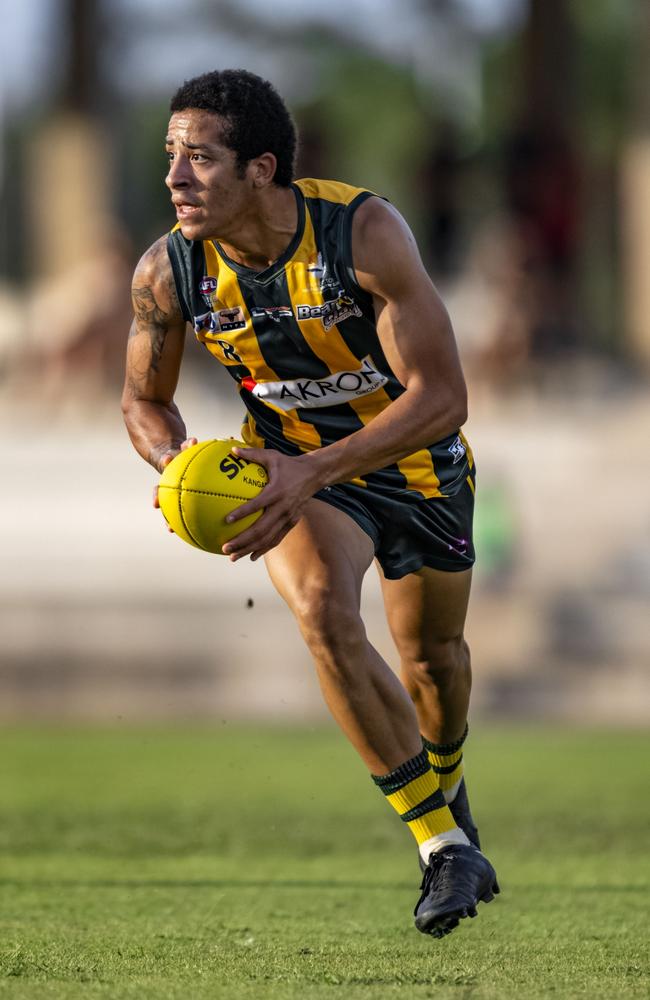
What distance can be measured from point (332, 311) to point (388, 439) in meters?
0.47

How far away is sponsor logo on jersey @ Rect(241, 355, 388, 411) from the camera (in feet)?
20.3

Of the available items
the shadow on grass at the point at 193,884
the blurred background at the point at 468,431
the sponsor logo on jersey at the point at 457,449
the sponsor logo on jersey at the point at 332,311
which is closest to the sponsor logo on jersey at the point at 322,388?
the sponsor logo on jersey at the point at 332,311

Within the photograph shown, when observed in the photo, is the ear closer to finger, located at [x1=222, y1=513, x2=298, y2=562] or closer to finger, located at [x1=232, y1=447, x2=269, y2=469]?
finger, located at [x1=232, y1=447, x2=269, y2=469]

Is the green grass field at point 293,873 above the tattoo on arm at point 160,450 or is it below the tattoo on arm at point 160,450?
below

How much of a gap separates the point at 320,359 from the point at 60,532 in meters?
13.2

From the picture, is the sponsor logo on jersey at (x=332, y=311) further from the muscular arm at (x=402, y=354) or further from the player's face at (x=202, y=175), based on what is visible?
the player's face at (x=202, y=175)

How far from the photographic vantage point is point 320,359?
6125 mm

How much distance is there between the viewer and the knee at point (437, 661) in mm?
6613

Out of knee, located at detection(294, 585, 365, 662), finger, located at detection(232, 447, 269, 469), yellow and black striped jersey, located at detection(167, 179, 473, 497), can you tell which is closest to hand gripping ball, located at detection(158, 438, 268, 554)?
finger, located at detection(232, 447, 269, 469)

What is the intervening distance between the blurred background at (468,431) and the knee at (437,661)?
30.5ft

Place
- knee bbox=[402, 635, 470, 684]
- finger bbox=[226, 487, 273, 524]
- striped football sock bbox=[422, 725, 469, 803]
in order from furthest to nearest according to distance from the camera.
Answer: striped football sock bbox=[422, 725, 469, 803] → knee bbox=[402, 635, 470, 684] → finger bbox=[226, 487, 273, 524]

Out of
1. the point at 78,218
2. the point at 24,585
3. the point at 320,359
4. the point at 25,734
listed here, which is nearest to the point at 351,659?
the point at 320,359

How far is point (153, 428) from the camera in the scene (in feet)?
20.7

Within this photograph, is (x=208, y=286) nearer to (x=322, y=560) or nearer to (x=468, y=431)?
(x=322, y=560)
